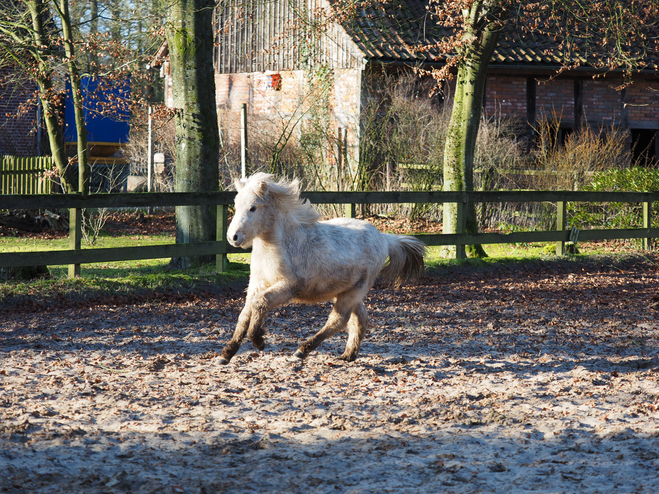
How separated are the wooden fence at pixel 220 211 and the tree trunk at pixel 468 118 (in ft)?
2.08

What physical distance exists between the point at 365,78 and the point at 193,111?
35.4 ft

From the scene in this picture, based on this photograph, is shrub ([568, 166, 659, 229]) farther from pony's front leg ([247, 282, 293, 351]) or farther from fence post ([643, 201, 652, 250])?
pony's front leg ([247, 282, 293, 351])

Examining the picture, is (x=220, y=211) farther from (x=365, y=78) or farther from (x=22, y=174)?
(x=365, y=78)

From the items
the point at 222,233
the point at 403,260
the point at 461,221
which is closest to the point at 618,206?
the point at 461,221

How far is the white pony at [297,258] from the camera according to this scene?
592cm

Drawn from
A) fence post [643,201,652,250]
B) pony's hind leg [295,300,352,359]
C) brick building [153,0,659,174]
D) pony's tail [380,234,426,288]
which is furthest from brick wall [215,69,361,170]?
pony's hind leg [295,300,352,359]

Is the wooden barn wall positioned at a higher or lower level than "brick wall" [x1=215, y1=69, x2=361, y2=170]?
higher

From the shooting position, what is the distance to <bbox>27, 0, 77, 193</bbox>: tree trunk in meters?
13.0

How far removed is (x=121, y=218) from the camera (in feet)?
62.5

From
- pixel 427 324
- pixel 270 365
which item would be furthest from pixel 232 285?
pixel 270 365

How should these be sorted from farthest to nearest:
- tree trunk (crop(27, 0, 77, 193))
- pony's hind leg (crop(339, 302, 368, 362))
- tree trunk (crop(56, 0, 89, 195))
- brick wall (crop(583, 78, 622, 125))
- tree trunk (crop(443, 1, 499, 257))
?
brick wall (crop(583, 78, 622, 125)), tree trunk (crop(443, 1, 499, 257)), tree trunk (crop(27, 0, 77, 193)), tree trunk (crop(56, 0, 89, 195)), pony's hind leg (crop(339, 302, 368, 362))

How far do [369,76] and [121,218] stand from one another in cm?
767

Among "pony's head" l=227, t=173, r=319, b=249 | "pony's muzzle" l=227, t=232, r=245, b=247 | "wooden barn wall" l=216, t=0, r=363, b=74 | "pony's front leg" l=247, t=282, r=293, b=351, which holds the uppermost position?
"wooden barn wall" l=216, t=0, r=363, b=74

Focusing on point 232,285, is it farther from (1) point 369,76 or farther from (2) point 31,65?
(1) point 369,76
